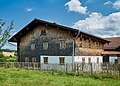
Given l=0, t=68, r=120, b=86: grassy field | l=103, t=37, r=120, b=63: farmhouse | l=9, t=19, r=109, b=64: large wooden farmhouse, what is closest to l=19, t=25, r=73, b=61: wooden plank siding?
l=9, t=19, r=109, b=64: large wooden farmhouse

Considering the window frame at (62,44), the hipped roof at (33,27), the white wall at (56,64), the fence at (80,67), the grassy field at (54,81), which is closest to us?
the grassy field at (54,81)

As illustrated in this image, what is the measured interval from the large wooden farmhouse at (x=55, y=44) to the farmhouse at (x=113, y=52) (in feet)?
6.84

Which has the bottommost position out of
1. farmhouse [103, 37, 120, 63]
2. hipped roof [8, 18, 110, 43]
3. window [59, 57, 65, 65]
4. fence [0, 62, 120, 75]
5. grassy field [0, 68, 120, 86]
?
grassy field [0, 68, 120, 86]

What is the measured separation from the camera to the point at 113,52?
42938mm

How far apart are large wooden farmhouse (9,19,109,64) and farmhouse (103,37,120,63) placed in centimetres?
209

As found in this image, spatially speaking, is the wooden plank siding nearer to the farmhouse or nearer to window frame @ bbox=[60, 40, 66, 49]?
window frame @ bbox=[60, 40, 66, 49]

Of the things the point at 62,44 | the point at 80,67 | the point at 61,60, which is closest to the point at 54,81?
the point at 80,67

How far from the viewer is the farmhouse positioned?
141 ft

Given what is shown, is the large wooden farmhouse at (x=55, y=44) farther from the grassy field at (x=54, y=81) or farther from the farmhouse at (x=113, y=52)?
the grassy field at (x=54, y=81)

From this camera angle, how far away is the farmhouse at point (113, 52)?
42972 mm

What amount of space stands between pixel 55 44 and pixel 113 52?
1121 cm

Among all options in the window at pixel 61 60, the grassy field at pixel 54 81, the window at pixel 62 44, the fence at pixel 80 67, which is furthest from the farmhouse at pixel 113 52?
the grassy field at pixel 54 81

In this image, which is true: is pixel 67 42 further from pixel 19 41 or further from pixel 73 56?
pixel 19 41

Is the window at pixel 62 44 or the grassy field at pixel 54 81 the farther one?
the window at pixel 62 44
